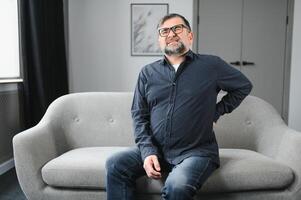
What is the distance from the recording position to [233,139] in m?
2.13

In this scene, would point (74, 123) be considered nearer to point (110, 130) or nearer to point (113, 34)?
point (110, 130)

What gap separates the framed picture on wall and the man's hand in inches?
93.1

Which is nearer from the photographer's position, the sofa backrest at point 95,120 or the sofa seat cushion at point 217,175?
the sofa seat cushion at point 217,175

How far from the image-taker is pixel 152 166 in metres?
1.50

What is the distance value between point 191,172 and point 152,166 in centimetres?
20

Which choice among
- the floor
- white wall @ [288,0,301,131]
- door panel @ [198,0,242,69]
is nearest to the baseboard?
the floor

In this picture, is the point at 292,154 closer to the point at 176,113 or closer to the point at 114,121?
the point at 176,113

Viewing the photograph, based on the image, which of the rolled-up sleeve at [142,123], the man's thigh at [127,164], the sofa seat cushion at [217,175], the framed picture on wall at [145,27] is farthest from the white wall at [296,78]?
the man's thigh at [127,164]

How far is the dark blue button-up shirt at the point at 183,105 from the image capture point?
5.16ft

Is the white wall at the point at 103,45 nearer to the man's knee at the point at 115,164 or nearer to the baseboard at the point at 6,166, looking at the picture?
the baseboard at the point at 6,166

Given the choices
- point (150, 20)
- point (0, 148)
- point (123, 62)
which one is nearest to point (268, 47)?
point (150, 20)

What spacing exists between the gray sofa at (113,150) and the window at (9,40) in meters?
0.93

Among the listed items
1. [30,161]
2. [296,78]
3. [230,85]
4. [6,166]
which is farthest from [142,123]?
[296,78]

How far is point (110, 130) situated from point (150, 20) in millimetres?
1936
